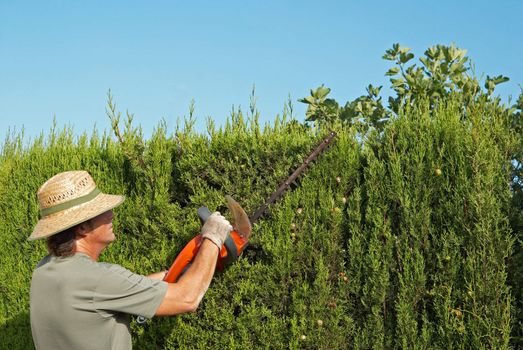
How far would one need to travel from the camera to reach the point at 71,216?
4516 millimetres

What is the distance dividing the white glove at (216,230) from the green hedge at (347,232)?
148 cm

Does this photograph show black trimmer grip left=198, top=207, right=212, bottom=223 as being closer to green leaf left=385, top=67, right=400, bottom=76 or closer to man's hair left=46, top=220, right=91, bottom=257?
man's hair left=46, top=220, right=91, bottom=257

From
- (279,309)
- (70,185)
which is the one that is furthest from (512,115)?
(70,185)

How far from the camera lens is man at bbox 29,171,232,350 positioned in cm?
425

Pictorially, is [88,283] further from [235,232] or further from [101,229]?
[235,232]

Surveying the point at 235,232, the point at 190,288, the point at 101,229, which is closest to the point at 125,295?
the point at 190,288

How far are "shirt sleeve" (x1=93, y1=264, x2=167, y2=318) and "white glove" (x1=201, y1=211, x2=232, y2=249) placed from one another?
577 mm

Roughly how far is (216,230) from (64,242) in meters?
1.13

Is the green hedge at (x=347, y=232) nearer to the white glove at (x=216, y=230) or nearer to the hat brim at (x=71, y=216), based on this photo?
the white glove at (x=216, y=230)

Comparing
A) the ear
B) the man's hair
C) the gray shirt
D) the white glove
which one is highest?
the white glove

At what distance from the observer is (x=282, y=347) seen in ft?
19.9

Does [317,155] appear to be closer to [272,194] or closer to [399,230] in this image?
[272,194]

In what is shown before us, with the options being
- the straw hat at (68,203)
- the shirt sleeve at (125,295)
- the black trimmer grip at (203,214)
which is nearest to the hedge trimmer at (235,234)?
the black trimmer grip at (203,214)

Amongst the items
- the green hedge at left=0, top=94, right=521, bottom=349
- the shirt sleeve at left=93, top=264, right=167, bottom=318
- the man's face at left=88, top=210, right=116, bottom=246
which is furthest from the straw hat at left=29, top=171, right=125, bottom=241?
the green hedge at left=0, top=94, right=521, bottom=349
